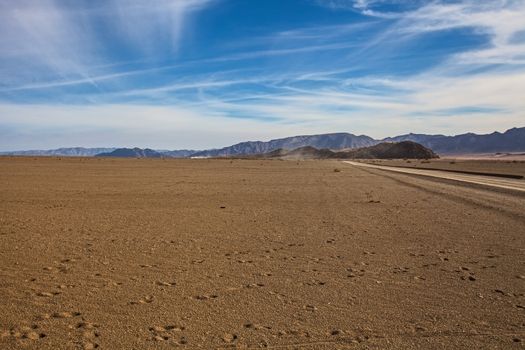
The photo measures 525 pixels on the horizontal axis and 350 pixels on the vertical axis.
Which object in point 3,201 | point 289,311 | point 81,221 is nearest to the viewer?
point 289,311

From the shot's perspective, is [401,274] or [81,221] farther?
[81,221]

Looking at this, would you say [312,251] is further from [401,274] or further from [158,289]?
[158,289]

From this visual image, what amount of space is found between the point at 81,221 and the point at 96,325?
7.67 metres

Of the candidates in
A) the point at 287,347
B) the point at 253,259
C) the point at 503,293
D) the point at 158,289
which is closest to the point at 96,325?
the point at 158,289

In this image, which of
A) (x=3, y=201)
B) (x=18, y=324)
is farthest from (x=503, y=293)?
(x=3, y=201)

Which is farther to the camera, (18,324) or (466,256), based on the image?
(466,256)

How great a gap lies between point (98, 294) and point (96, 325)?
1089 mm

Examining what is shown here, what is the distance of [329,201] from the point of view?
1723cm

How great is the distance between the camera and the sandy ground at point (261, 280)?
477 cm

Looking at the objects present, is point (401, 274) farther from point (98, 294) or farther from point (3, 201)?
point (3, 201)

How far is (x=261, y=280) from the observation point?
6.71m

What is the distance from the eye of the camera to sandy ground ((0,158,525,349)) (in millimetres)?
4773

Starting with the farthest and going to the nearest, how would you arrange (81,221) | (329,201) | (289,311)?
(329,201), (81,221), (289,311)

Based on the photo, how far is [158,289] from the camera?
6.24 meters
